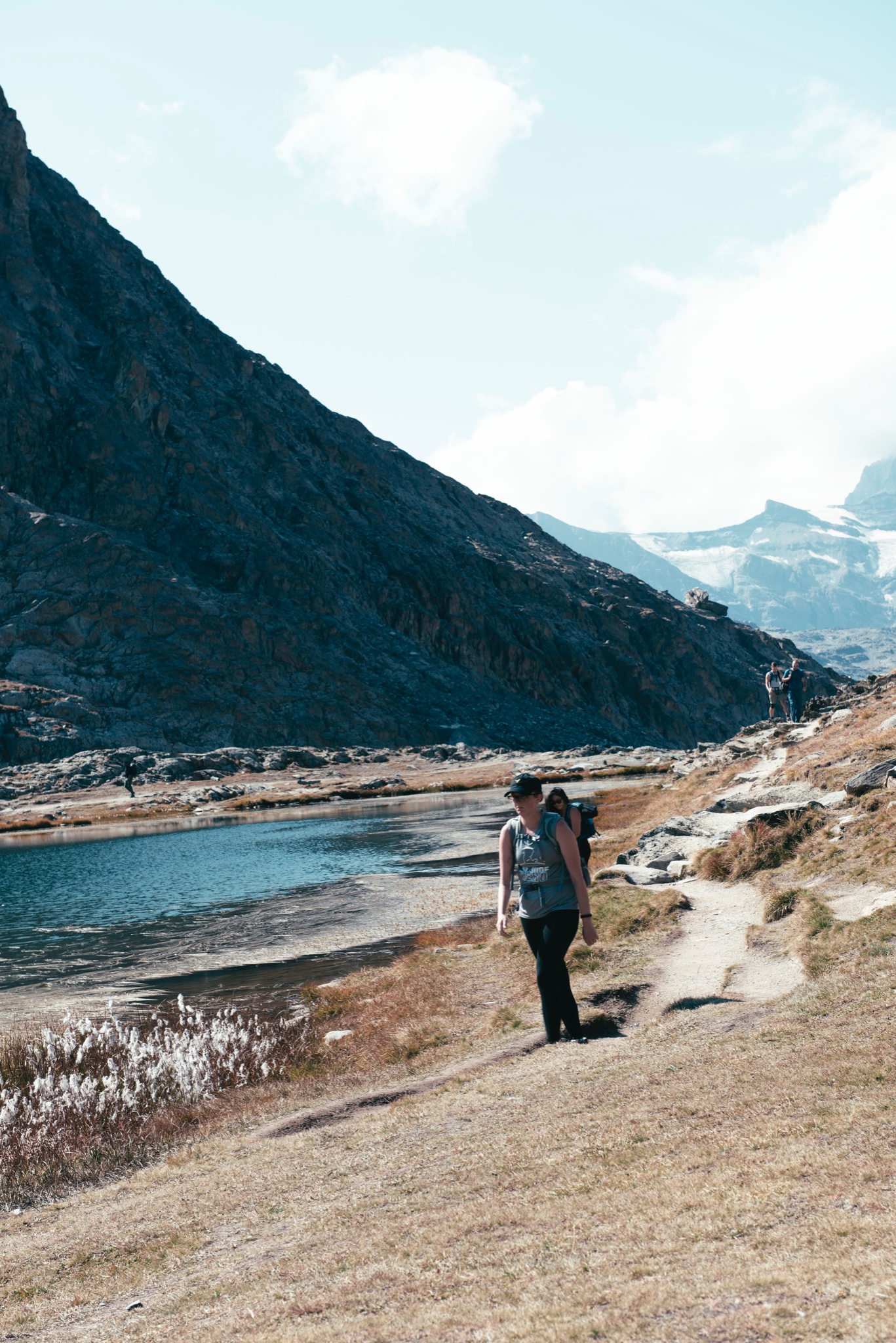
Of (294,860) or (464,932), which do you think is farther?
(294,860)

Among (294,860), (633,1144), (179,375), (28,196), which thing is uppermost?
(28,196)

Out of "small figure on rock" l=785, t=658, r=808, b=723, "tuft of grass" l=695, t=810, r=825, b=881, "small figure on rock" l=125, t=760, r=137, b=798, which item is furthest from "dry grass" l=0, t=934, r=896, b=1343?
"small figure on rock" l=125, t=760, r=137, b=798

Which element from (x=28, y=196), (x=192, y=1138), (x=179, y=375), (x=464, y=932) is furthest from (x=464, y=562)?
(x=192, y=1138)

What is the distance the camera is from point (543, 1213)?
627 centimetres

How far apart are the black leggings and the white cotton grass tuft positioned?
5.17 metres

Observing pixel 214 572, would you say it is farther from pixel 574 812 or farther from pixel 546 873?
pixel 546 873

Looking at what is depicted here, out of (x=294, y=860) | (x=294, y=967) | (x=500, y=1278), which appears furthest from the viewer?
(x=294, y=860)

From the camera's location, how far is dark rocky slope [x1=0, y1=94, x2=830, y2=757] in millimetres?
134875

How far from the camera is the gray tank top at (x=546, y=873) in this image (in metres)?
10.7

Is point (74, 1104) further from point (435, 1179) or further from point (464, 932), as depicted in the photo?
point (464, 932)

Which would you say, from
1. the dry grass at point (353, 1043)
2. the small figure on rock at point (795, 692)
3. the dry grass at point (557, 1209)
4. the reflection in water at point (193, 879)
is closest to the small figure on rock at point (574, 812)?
the dry grass at point (353, 1043)

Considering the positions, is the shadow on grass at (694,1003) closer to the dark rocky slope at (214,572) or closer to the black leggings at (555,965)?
the black leggings at (555,965)

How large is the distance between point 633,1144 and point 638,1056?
2863 mm

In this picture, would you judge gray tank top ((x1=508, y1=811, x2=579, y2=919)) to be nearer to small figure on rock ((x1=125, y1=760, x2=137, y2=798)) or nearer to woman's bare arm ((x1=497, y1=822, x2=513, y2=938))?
woman's bare arm ((x1=497, y1=822, x2=513, y2=938))
